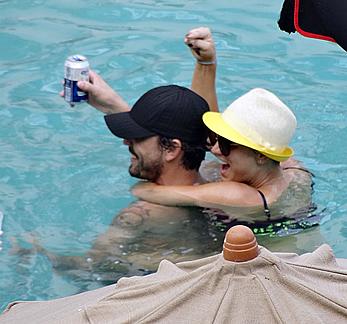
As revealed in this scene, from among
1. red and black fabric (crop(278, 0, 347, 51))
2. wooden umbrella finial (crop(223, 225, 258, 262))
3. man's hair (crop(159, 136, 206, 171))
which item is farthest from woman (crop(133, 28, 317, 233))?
wooden umbrella finial (crop(223, 225, 258, 262))

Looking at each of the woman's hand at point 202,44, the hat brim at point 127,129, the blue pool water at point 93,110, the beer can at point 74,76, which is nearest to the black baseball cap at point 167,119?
the hat brim at point 127,129

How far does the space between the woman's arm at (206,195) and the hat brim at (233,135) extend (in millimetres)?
196

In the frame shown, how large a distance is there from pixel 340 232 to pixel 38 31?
11.7 feet

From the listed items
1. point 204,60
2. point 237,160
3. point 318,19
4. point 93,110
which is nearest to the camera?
point 318,19

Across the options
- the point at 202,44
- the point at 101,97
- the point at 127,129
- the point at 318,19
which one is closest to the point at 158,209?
the point at 127,129

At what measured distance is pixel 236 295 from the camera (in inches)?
96.5

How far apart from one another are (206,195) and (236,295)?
192 cm

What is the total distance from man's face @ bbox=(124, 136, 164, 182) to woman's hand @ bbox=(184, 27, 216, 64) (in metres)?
0.67

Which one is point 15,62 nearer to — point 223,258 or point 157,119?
point 157,119

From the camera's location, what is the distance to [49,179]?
5785mm

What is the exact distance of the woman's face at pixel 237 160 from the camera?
14.2ft

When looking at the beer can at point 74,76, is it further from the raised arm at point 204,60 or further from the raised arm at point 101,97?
the raised arm at point 204,60

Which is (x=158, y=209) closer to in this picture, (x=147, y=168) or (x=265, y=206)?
(x=147, y=168)

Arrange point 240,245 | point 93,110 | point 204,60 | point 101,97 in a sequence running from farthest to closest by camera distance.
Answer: point 93,110 < point 204,60 < point 101,97 < point 240,245
